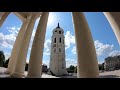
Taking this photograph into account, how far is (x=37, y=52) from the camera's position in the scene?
76.0 feet

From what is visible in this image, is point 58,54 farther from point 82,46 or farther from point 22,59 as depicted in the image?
point 82,46

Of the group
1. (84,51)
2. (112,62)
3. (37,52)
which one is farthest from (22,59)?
(112,62)

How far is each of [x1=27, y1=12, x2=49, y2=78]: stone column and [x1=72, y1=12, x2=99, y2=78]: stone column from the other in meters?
6.71

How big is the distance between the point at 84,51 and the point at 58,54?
57737mm

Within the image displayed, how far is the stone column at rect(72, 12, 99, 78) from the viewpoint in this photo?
672 inches

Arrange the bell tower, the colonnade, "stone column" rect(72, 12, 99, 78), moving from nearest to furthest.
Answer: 1. the colonnade
2. "stone column" rect(72, 12, 99, 78)
3. the bell tower

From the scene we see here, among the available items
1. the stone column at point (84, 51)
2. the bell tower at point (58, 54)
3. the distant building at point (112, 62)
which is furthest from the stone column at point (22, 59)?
the distant building at point (112, 62)

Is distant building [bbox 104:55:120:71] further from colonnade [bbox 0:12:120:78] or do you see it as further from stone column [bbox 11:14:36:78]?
colonnade [bbox 0:12:120:78]

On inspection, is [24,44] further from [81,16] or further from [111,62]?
[111,62]

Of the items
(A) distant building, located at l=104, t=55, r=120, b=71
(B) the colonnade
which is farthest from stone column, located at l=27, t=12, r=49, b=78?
(A) distant building, located at l=104, t=55, r=120, b=71

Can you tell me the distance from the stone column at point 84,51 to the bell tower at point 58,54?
53341 mm

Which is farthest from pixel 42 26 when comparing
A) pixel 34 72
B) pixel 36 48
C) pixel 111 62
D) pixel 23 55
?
pixel 111 62
